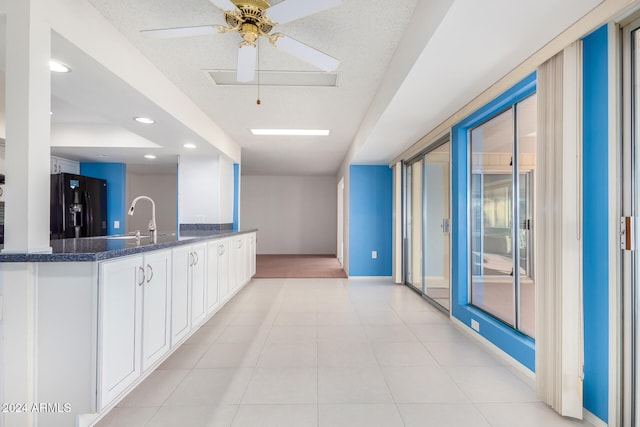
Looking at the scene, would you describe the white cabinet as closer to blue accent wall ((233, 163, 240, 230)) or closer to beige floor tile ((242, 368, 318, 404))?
beige floor tile ((242, 368, 318, 404))

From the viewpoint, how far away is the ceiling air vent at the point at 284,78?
2.85m

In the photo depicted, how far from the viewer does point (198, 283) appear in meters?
2.85

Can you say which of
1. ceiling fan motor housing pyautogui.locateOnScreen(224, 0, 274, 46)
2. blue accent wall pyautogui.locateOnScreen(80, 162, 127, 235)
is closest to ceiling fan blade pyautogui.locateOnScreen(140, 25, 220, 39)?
ceiling fan motor housing pyautogui.locateOnScreen(224, 0, 274, 46)

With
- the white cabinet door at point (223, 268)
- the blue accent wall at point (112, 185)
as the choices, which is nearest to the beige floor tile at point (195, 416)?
the white cabinet door at point (223, 268)

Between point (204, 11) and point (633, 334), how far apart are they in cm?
297

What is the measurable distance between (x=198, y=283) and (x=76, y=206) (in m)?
3.47

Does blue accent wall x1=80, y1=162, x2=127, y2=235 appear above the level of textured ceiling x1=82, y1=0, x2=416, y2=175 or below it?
below

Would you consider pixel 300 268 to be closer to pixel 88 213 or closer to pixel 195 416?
pixel 88 213

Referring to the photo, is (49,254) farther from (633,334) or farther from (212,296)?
(633,334)

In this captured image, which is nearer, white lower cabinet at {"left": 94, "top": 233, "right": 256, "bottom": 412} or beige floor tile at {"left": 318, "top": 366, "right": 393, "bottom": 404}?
white lower cabinet at {"left": 94, "top": 233, "right": 256, "bottom": 412}

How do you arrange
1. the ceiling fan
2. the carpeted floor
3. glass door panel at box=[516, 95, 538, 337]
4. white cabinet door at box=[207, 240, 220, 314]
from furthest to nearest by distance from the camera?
the carpeted floor
glass door panel at box=[516, 95, 538, 337]
white cabinet door at box=[207, 240, 220, 314]
the ceiling fan

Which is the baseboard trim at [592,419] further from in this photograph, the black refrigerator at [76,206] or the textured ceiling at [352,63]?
the black refrigerator at [76,206]

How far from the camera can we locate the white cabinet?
235 centimetres

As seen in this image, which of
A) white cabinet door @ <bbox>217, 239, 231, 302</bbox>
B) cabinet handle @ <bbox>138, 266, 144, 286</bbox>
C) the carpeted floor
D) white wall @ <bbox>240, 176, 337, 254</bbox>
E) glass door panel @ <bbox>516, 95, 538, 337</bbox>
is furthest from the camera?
white wall @ <bbox>240, 176, 337, 254</bbox>
